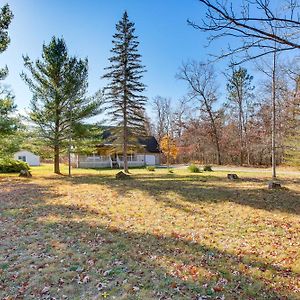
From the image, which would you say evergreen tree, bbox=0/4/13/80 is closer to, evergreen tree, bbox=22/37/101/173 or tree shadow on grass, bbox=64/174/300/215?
→ evergreen tree, bbox=22/37/101/173

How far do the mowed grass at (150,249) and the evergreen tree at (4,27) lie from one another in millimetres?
9839

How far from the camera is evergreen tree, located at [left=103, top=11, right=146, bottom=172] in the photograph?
20.9m

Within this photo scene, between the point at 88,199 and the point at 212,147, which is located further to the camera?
the point at 212,147

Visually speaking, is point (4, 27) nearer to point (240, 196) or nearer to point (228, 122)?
point (240, 196)

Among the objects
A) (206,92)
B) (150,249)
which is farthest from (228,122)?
(150,249)

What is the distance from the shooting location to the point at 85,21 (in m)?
10.6

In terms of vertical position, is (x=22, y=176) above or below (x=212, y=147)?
below

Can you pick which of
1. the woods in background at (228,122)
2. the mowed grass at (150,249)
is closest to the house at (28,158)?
the woods in background at (228,122)

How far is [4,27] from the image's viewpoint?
48.8ft

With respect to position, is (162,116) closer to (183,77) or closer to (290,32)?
(183,77)

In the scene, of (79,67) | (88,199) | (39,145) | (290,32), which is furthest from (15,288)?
(79,67)

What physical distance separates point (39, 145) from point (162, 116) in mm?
28497

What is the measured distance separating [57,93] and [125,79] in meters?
5.66

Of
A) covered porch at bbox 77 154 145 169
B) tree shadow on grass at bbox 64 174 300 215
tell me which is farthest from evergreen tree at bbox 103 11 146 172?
covered porch at bbox 77 154 145 169
